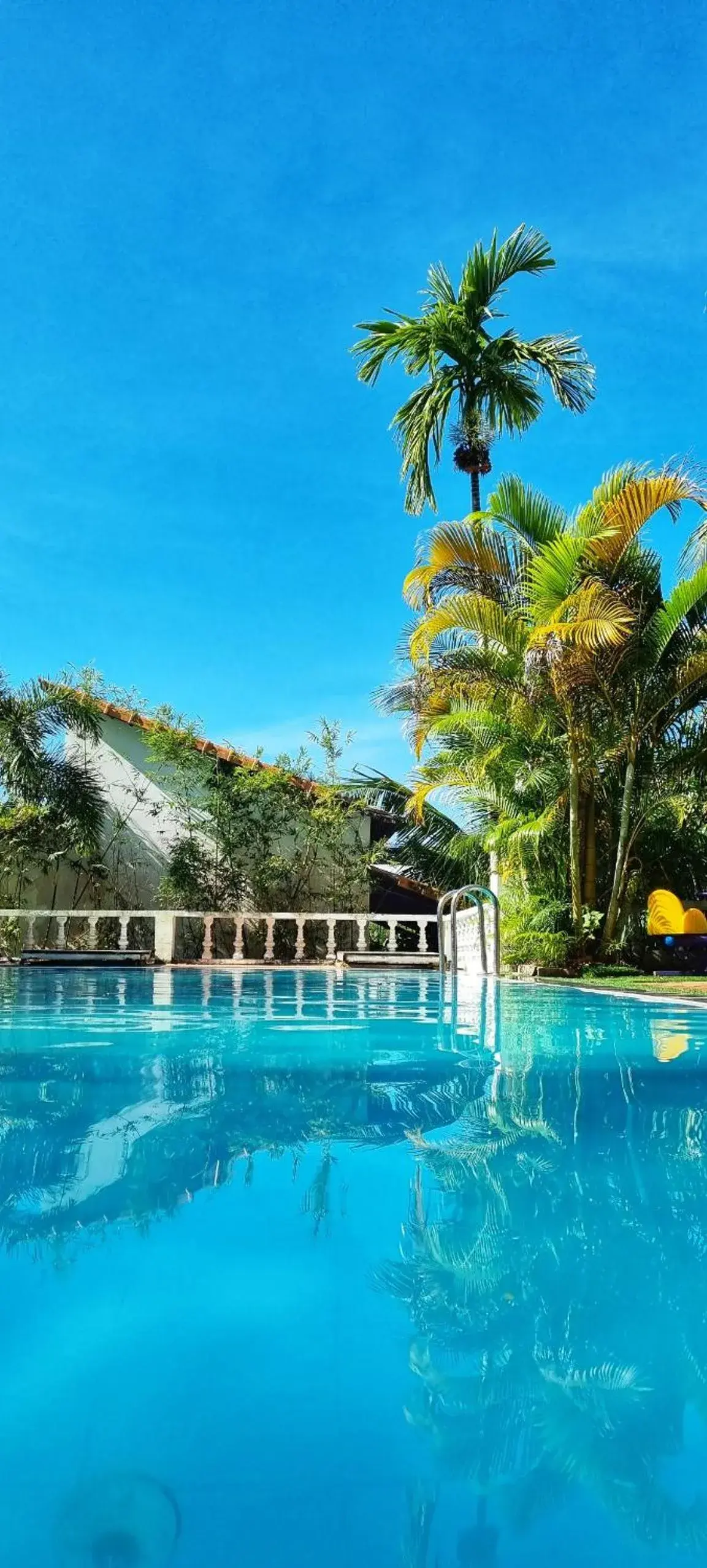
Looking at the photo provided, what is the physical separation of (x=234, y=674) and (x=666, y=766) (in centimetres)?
1443

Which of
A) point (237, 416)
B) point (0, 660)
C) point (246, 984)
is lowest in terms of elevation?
point (246, 984)

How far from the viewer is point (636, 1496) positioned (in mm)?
1134

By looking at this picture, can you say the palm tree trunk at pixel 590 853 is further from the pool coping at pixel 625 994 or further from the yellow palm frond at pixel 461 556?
the yellow palm frond at pixel 461 556

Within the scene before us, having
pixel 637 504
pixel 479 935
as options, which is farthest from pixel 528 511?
pixel 479 935

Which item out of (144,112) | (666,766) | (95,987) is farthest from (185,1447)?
(144,112)

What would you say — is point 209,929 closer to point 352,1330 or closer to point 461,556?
point 461,556

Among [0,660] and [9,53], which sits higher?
[9,53]

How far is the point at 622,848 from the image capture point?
1243 cm

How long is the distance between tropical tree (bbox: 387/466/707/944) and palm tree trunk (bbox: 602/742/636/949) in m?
0.02

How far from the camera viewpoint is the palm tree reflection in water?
1.15 metres

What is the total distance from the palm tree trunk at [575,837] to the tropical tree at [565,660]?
2 cm

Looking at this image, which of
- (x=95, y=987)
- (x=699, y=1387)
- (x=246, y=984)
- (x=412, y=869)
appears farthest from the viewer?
(x=412, y=869)

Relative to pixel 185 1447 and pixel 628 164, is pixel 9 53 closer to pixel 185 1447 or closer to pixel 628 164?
pixel 628 164

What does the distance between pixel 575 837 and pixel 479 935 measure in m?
2.00
